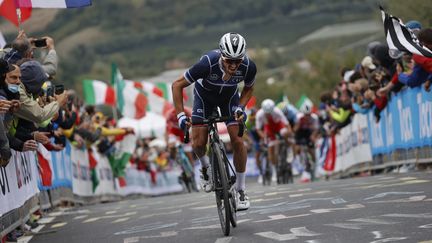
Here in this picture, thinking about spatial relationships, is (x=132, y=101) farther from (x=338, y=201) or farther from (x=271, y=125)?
(x=338, y=201)

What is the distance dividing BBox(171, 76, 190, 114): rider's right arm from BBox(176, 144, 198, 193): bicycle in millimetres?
15936

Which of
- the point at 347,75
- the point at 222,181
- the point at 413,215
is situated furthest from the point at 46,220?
the point at 347,75

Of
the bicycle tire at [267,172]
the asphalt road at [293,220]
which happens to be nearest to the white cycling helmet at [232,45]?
the asphalt road at [293,220]

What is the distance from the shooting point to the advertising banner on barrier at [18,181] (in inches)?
482

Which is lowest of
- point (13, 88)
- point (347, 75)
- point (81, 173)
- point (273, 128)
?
point (81, 173)

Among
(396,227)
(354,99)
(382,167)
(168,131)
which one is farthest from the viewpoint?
(168,131)

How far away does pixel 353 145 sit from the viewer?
2616 centimetres

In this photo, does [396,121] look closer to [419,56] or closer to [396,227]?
[419,56]

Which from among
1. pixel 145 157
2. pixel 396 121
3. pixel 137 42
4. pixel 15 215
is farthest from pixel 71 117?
pixel 137 42

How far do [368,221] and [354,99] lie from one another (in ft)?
46.0

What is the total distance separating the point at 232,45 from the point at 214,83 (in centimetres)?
89

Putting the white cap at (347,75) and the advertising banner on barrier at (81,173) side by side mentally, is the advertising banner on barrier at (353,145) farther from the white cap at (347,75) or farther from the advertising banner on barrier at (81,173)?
the advertising banner on barrier at (81,173)

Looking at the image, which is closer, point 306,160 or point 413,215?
point 413,215

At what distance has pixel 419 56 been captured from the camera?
17438mm
